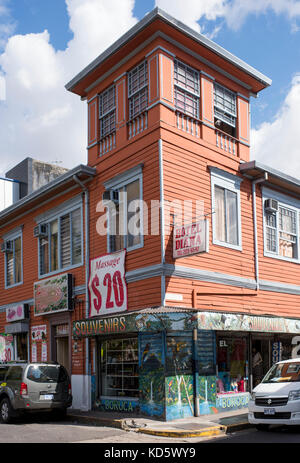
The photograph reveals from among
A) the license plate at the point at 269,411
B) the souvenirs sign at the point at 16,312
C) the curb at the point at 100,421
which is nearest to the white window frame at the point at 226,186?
the license plate at the point at 269,411

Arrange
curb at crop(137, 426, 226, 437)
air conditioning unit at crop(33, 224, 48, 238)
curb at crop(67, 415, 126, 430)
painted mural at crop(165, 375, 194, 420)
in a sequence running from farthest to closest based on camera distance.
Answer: air conditioning unit at crop(33, 224, 48, 238) → painted mural at crop(165, 375, 194, 420) → curb at crop(67, 415, 126, 430) → curb at crop(137, 426, 226, 437)

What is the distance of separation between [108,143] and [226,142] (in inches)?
147

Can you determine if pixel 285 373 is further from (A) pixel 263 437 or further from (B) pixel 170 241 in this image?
(B) pixel 170 241

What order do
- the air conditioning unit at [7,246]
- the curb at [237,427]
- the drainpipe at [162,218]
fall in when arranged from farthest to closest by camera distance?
the air conditioning unit at [7,246]
the drainpipe at [162,218]
the curb at [237,427]

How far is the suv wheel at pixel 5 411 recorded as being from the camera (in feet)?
47.9

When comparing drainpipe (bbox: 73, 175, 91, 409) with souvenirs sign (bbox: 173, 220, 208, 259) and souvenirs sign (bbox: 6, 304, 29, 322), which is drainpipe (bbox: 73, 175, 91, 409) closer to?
souvenirs sign (bbox: 173, 220, 208, 259)

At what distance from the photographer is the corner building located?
46.6 ft

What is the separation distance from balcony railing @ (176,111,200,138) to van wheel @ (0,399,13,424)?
29.6 feet

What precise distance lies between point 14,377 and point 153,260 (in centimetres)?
504

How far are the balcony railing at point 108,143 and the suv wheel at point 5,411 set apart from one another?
314 inches

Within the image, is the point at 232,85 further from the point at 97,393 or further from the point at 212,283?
the point at 97,393

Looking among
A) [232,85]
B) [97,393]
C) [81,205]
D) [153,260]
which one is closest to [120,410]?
[97,393]

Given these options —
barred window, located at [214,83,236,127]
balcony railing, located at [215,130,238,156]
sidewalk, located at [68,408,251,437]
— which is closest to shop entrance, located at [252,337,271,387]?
sidewalk, located at [68,408,251,437]

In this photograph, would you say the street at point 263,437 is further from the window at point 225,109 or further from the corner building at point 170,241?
the window at point 225,109
